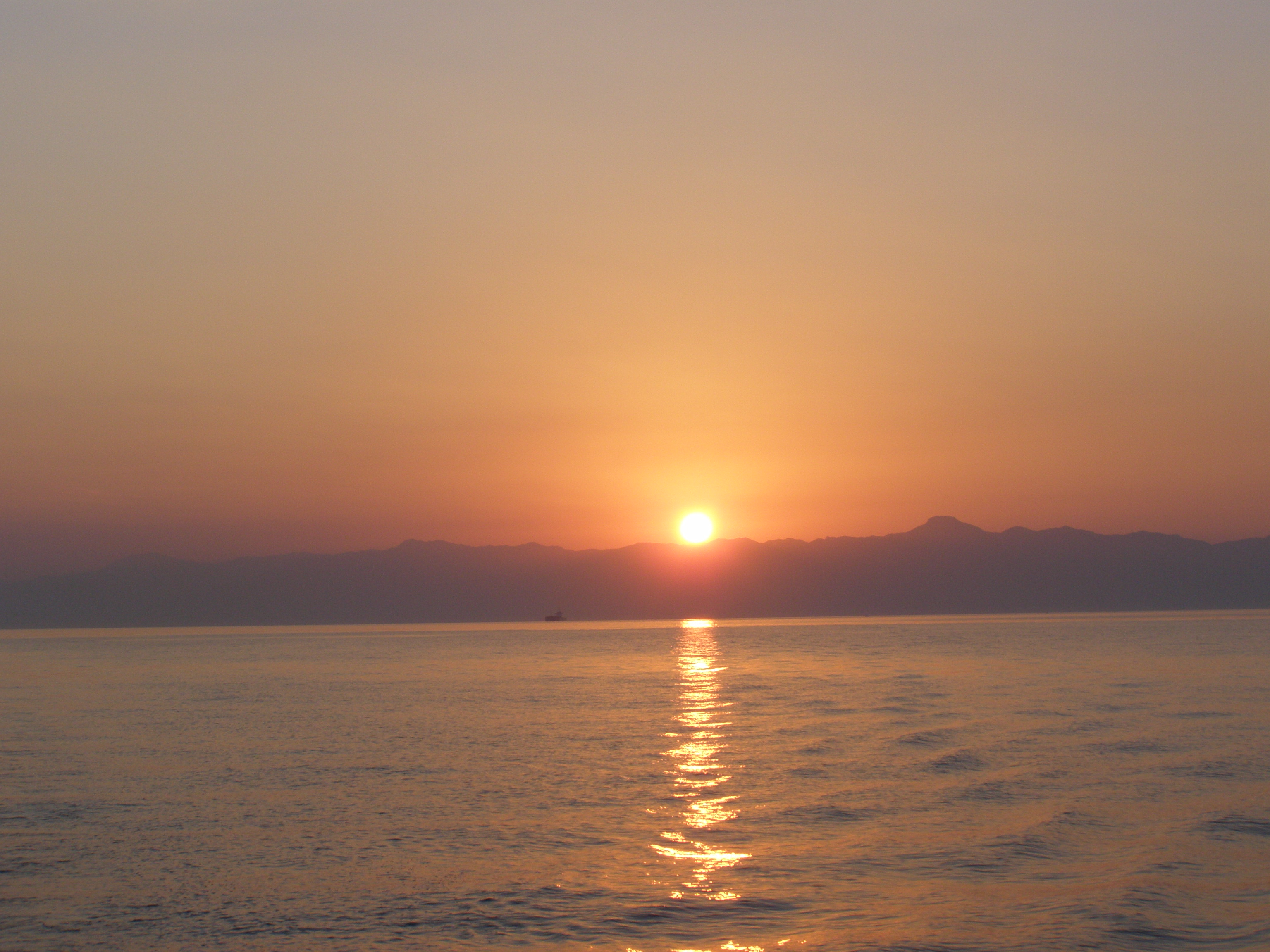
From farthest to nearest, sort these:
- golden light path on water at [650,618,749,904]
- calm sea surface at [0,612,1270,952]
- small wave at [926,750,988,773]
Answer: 1. small wave at [926,750,988,773]
2. golden light path on water at [650,618,749,904]
3. calm sea surface at [0,612,1270,952]

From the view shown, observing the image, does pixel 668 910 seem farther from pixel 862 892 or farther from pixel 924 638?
pixel 924 638

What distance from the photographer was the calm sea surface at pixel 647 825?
17.8 m

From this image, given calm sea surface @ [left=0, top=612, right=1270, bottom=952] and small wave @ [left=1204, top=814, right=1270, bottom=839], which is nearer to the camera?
calm sea surface @ [left=0, top=612, right=1270, bottom=952]

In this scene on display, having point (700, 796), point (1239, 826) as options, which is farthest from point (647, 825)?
point (1239, 826)

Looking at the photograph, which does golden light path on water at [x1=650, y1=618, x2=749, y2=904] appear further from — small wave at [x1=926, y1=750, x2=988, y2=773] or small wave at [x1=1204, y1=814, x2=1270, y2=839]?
small wave at [x1=1204, y1=814, x2=1270, y2=839]

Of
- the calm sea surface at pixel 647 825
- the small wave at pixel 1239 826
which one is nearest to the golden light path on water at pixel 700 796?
the calm sea surface at pixel 647 825

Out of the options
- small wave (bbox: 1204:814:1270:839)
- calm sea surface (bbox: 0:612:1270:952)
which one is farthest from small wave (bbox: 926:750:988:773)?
small wave (bbox: 1204:814:1270:839)

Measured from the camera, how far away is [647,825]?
84.0 ft

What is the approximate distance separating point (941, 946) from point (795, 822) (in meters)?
9.25


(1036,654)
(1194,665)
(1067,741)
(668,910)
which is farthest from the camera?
(1036,654)

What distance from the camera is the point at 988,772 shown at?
110 feet

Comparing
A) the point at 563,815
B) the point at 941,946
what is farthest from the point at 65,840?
the point at 941,946

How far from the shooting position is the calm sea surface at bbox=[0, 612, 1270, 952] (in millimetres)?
17828

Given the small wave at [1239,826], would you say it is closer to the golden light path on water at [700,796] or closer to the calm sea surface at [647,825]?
the calm sea surface at [647,825]
